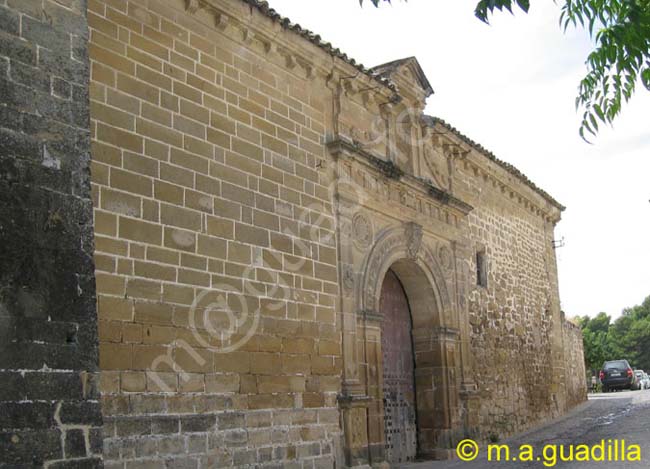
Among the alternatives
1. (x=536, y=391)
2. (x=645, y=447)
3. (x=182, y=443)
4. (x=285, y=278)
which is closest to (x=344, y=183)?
(x=285, y=278)

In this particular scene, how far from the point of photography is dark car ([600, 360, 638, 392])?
27406 millimetres

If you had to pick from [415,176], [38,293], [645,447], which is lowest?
[645,447]

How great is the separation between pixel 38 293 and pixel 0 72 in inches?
50.6

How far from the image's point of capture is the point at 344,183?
30.3 ft

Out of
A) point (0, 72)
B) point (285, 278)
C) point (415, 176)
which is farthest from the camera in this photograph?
point (415, 176)

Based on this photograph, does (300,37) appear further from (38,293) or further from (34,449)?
(34,449)

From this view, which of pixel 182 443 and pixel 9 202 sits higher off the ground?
pixel 9 202

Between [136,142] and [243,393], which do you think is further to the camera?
[243,393]

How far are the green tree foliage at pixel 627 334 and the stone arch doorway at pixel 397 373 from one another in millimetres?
39443

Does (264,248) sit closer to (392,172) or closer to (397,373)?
(392,172)

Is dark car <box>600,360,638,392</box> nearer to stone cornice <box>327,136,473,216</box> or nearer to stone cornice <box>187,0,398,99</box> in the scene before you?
stone cornice <box>327,136,473,216</box>

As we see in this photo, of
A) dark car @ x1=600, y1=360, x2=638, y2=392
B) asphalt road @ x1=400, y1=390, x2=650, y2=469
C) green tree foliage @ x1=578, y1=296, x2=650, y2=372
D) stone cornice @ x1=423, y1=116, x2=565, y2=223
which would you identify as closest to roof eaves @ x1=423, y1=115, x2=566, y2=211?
stone cornice @ x1=423, y1=116, x2=565, y2=223

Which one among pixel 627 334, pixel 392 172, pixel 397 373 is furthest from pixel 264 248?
pixel 627 334

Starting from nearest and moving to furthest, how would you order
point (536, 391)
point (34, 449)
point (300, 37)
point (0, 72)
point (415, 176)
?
point (34, 449) < point (0, 72) < point (300, 37) < point (415, 176) < point (536, 391)
